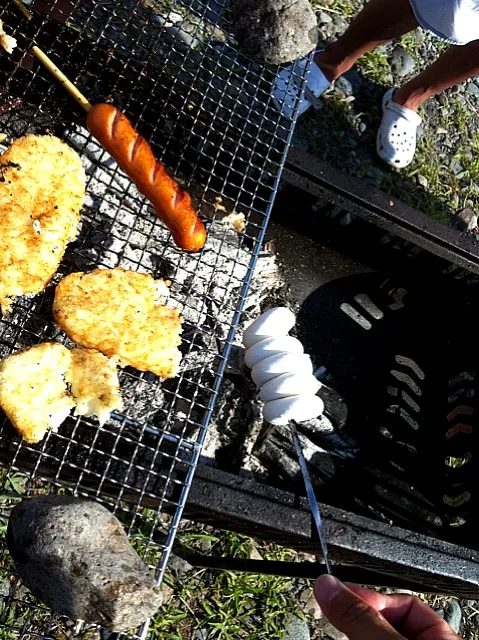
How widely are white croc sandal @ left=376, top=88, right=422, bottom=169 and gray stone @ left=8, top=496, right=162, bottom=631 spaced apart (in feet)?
12.9

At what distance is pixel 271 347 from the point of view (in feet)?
9.40

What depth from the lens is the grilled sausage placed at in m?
2.71

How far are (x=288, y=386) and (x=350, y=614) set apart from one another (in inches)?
40.5

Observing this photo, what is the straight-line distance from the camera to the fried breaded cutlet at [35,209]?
260 centimetres

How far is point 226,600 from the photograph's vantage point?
349 cm

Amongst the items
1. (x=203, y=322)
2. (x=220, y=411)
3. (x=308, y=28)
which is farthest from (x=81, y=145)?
(x=220, y=411)

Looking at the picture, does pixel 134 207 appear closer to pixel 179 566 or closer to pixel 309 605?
pixel 179 566

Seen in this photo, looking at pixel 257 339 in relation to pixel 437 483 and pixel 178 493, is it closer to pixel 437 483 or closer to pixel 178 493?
pixel 178 493

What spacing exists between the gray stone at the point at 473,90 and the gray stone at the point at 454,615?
15.3 feet

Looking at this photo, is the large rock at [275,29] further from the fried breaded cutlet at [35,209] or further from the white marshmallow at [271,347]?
the white marshmallow at [271,347]

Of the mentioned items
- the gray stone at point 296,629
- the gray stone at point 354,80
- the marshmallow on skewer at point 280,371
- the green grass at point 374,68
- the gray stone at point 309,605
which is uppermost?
the green grass at point 374,68

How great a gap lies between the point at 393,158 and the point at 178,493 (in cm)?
358

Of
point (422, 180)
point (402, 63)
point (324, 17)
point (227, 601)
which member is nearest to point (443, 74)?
point (422, 180)

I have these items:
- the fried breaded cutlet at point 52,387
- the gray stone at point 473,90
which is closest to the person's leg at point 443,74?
the gray stone at point 473,90
